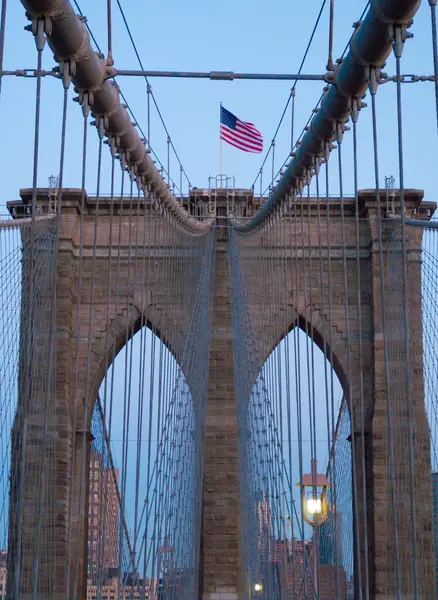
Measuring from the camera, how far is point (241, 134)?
20.8m

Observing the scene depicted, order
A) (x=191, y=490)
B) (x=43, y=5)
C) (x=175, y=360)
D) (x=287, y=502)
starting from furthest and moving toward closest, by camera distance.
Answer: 1. (x=191, y=490)
2. (x=175, y=360)
3. (x=287, y=502)
4. (x=43, y=5)

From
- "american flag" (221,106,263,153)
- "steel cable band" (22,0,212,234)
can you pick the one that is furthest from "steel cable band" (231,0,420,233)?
"american flag" (221,106,263,153)

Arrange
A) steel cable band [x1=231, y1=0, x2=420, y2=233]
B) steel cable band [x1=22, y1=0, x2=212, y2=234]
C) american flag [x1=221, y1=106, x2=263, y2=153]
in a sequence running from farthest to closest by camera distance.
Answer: american flag [x1=221, y1=106, x2=263, y2=153], steel cable band [x1=22, y1=0, x2=212, y2=234], steel cable band [x1=231, y1=0, x2=420, y2=233]

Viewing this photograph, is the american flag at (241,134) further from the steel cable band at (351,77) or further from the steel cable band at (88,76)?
the steel cable band at (88,76)

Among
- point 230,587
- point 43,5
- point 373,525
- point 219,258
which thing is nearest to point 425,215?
point 219,258

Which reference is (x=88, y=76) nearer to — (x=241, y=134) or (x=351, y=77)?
(x=351, y=77)

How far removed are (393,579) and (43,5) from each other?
16.5m

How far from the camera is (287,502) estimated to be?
14242mm

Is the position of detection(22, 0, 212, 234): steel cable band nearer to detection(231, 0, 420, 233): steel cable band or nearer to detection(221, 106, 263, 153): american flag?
detection(231, 0, 420, 233): steel cable band

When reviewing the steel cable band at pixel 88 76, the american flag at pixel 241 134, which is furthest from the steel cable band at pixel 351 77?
the american flag at pixel 241 134

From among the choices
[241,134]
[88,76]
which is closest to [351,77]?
[88,76]

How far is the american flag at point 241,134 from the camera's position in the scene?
20688mm

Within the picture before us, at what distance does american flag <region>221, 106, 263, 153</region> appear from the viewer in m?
20.7

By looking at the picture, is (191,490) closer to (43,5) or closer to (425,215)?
(425,215)
